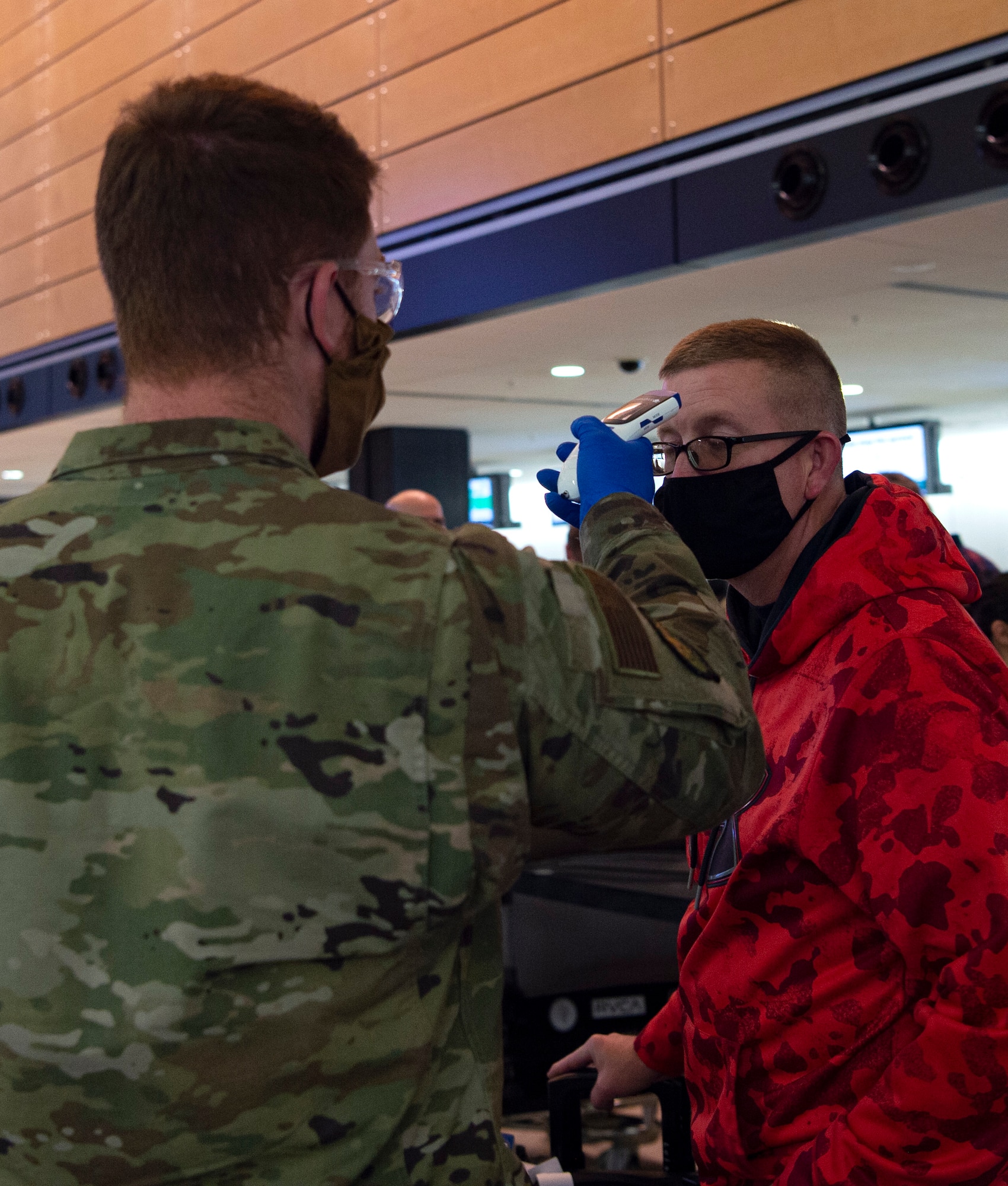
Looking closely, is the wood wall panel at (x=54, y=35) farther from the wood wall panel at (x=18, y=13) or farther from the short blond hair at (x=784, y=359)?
the short blond hair at (x=784, y=359)

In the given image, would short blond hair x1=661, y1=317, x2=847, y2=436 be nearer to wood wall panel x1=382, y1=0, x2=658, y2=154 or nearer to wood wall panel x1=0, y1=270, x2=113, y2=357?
wood wall panel x1=382, y1=0, x2=658, y2=154

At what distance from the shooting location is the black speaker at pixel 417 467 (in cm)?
1098

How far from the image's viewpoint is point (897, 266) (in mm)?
6238

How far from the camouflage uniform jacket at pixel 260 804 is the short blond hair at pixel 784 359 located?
924 mm

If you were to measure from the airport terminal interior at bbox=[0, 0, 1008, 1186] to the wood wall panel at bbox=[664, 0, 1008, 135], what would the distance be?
11 mm

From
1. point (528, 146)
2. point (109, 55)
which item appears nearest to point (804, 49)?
point (528, 146)

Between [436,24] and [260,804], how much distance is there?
658 cm

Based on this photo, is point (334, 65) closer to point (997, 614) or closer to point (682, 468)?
point (997, 614)

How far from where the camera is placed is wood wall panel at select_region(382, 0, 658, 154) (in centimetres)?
594

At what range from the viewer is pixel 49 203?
934 centimetres

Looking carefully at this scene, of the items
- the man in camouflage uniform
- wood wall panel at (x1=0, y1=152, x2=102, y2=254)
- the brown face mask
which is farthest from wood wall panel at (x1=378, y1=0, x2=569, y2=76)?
the man in camouflage uniform

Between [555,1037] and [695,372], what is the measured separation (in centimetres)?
199

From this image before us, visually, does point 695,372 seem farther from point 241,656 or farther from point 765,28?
point 765,28

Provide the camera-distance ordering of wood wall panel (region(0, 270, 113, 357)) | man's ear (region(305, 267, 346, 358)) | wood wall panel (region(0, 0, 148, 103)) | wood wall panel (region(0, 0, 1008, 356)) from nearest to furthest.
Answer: man's ear (region(305, 267, 346, 358)) < wood wall panel (region(0, 0, 1008, 356)) < wood wall panel (region(0, 0, 148, 103)) < wood wall panel (region(0, 270, 113, 357))
